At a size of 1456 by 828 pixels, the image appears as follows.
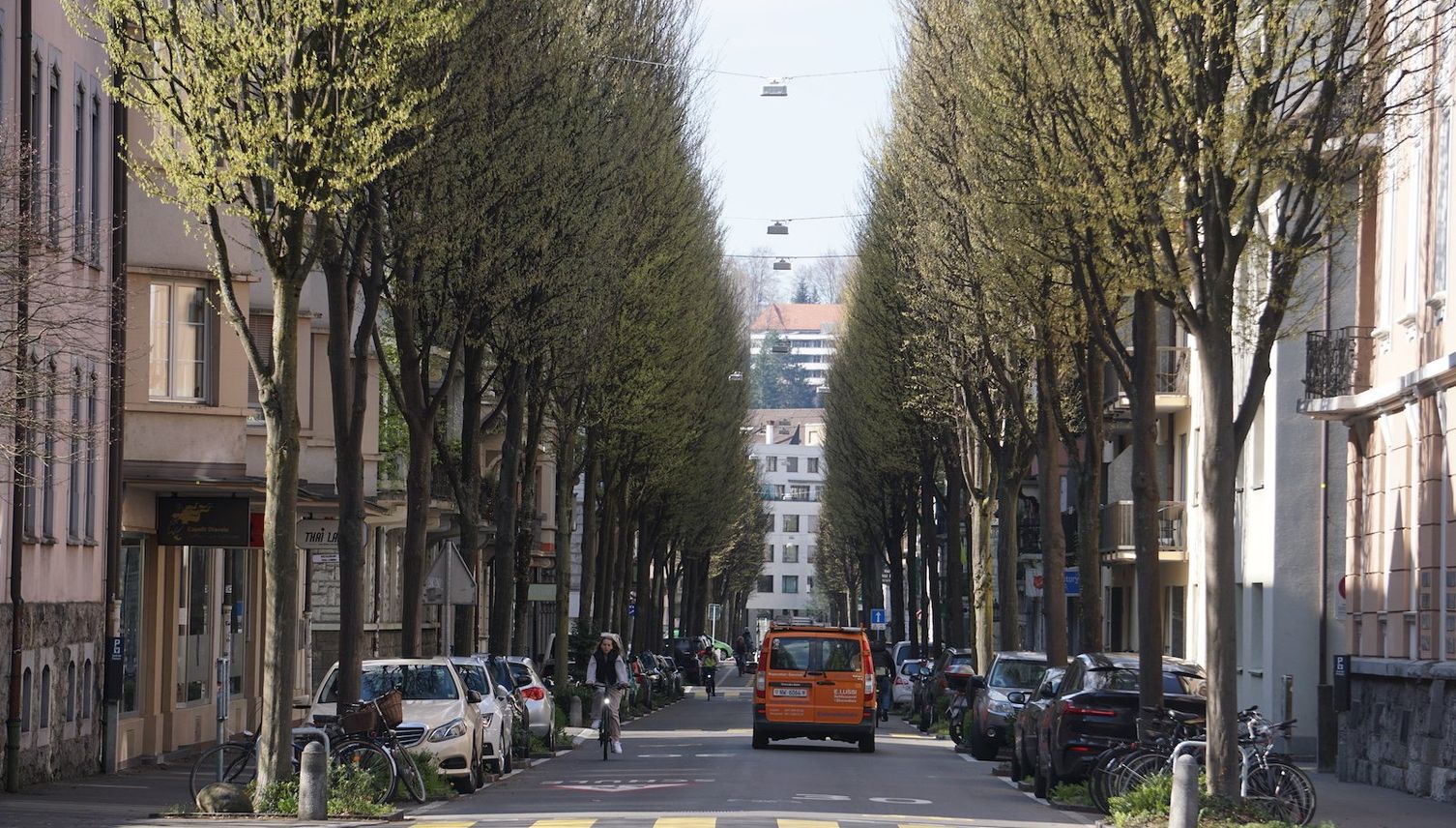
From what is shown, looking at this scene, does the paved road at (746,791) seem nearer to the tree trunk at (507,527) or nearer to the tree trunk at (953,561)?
the tree trunk at (507,527)

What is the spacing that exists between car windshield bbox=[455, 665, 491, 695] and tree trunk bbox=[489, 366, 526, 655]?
8.94 m

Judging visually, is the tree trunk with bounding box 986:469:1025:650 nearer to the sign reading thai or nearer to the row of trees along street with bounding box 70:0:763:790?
the row of trees along street with bounding box 70:0:763:790

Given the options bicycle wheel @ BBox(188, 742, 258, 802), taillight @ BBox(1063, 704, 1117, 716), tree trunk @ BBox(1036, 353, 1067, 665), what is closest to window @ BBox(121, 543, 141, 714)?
bicycle wheel @ BBox(188, 742, 258, 802)

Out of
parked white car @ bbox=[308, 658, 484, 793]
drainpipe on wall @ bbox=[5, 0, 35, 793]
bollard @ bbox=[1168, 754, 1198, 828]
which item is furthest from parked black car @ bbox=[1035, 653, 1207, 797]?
drainpipe on wall @ bbox=[5, 0, 35, 793]

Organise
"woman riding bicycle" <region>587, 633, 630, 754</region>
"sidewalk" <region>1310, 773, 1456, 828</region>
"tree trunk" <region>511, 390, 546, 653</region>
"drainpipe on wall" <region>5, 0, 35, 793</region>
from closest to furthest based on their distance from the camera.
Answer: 1. "sidewalk" <region>1310, 773, 1456, 828</region>
2. "drainpipe on wall" <region>5, 0, 35, 793</region>
3. "woman riding bicycle" <region>587, 633, 630, 754</region>
4. "tree trunk" <region>511, 390, 546, 653</region>

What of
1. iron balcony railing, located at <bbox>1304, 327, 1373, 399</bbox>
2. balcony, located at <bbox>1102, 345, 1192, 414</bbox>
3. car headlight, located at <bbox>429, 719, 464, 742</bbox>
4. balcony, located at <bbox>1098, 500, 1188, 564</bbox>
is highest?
balcony, located at <bbox>1102, 345, 1192, 414</bbox>

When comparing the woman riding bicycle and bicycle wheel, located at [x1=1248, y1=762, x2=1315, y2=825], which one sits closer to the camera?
bicycle wheel, located at [x1=1248, y1=762, x2=1315, y2=825]

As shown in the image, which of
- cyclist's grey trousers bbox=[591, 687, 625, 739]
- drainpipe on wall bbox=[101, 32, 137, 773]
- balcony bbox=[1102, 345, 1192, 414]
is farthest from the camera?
balcony bbox=[1102, 345, 1192, 414]

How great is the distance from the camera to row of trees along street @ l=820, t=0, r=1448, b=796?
19609 mm

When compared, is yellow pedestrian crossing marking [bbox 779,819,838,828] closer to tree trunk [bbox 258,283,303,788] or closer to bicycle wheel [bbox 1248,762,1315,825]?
bicycle wheel [bbox 1248,762,1315,825]

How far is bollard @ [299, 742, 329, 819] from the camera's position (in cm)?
1923

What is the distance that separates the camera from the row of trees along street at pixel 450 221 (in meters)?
20.0

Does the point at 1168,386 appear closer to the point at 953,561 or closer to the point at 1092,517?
the point at 953,561

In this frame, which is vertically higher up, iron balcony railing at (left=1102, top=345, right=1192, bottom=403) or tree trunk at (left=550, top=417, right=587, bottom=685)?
iron balcony railing at (left=1102, top=345, right=1192, bottom=403)
